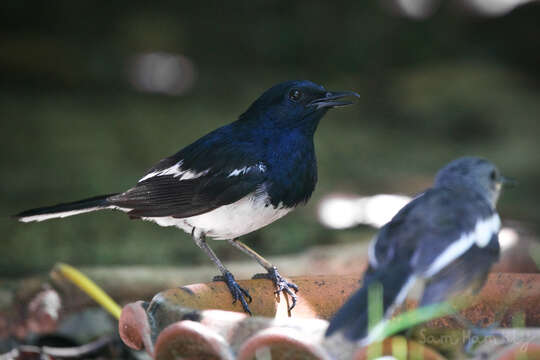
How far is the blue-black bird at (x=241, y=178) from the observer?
9.33 ft

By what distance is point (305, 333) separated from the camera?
70.6 inches

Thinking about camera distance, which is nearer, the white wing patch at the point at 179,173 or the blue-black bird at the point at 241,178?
the blue-black bird at the point at 241,178

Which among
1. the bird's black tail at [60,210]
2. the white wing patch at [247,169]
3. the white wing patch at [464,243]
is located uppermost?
the white wing patch at [247,169]

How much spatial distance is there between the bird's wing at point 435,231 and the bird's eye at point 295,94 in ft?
3.75

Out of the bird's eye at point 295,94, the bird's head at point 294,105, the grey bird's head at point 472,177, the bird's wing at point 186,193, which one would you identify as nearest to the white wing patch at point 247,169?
the bird's wing at point 186,193

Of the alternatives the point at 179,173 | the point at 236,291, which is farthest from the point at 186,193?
the point at 236,291

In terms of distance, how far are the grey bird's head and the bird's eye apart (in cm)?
103

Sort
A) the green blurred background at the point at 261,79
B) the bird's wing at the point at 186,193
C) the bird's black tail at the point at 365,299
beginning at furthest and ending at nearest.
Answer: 1. the green blurred background at the point at 261,79
2. the bird's wing at the point at 186,193
3. the bird's black tail at the point at 365,299

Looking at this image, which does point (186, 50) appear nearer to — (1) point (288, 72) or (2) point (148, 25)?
(2) point (148, 25)

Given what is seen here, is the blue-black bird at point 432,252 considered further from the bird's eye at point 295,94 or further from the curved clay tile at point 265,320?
the bird's eye at point 295,94

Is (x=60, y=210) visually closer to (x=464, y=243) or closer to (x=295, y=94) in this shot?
(x=295, y=94)

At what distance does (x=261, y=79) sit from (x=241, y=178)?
8.33m

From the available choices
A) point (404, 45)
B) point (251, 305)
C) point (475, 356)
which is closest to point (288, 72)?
point (404, 45)

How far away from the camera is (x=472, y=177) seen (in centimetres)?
219
